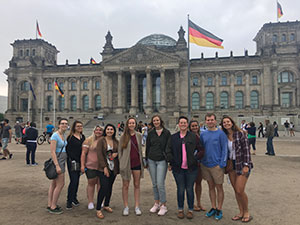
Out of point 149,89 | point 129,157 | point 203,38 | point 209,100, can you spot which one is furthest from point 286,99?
point 129,157

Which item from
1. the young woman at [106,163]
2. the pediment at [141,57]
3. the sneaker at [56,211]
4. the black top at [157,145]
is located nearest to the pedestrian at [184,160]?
the black top at [157,145]

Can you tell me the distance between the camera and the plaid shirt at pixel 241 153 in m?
4.99

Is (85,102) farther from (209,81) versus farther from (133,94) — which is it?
(209,81)

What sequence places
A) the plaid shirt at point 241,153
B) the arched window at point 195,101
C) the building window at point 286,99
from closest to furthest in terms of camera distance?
the plaid shirt at point 241,153 < the building window at point 286,99 < the arched window at point 195,101

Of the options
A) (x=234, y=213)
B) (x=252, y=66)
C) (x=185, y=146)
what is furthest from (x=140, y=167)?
(x=252, y=66)

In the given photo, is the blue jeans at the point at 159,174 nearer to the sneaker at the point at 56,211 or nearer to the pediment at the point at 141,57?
the sneaker at the point at 56,211

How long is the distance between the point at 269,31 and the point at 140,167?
198 ft

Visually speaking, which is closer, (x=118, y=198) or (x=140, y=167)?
(x=140, y=167)

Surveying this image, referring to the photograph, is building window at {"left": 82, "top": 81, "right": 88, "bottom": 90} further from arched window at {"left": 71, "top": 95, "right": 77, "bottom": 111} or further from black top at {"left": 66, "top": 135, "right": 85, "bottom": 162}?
black top at {"left": 66, "top": 135, "right": 85, "bottom": 162}

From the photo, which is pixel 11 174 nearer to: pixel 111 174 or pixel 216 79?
pixel 111 174

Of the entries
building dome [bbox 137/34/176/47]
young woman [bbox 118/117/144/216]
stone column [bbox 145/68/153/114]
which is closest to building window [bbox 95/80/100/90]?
stone column [bbox 145/68/153/114]

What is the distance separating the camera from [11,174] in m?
9.66

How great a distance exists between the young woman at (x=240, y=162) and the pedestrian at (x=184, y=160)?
2.39 feet

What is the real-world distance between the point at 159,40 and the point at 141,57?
15.5 meters
